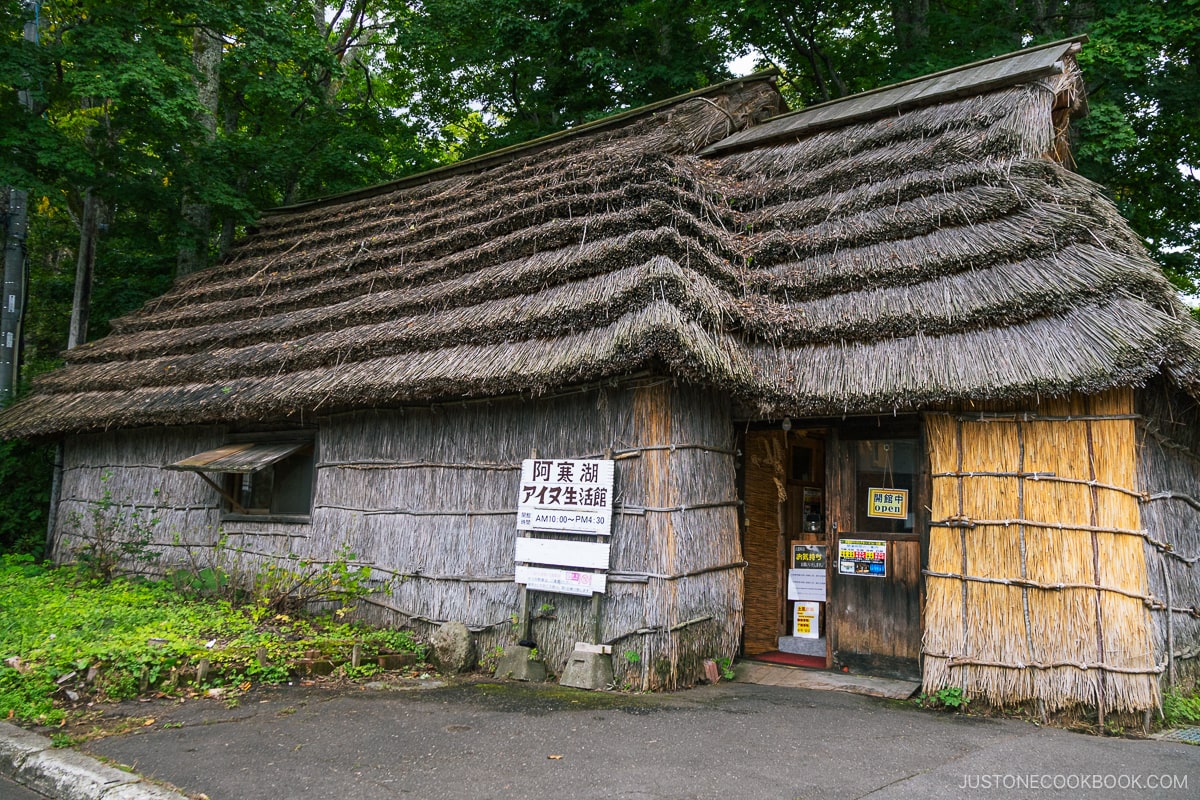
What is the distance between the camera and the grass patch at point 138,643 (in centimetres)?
588

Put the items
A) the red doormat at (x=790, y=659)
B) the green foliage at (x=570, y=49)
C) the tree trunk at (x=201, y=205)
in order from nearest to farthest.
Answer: the red doormat at (x=790, y=659) → the tree trunk at (x=201, y=205) → the green foliage at (x=570, y=49)

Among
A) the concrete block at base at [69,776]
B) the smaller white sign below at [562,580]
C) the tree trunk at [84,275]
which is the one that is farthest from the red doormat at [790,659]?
the tree trunk at [84,275]

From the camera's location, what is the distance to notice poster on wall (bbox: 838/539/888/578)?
279 inches

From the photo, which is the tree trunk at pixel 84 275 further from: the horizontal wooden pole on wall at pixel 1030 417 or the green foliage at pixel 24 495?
the horizontal wooden pole on wall at pixel 1030 417

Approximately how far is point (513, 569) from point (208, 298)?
302 inches

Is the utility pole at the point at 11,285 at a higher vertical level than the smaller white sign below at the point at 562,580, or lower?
higher

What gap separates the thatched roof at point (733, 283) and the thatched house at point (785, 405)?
1.4 inches

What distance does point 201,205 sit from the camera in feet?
49.1

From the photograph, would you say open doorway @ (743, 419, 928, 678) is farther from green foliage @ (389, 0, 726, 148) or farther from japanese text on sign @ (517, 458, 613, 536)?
green foliage @ (389, 0, 726, 148)

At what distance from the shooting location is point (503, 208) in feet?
32.3

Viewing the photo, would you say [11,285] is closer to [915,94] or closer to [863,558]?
[863,558]

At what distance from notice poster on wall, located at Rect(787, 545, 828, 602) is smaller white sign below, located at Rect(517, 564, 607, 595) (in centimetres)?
228

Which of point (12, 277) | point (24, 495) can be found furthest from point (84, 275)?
point (24, 495)

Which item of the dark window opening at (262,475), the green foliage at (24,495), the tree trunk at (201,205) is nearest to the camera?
the dark window opening at (262,475)
